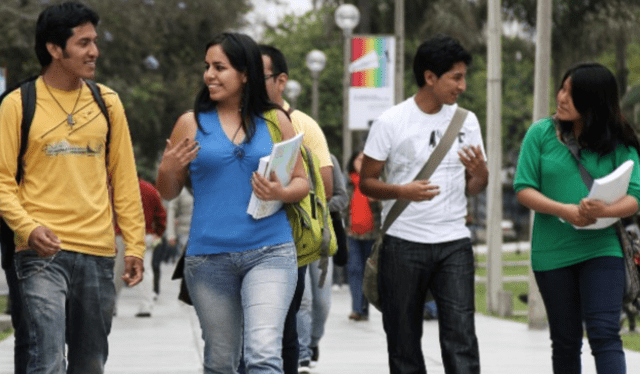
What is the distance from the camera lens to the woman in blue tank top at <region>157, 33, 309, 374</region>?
19.7 feet

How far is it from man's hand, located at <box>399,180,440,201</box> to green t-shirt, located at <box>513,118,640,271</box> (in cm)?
37

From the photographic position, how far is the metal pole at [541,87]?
560 inches

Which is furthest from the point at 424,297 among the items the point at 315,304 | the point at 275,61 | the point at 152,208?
the point at 152,208

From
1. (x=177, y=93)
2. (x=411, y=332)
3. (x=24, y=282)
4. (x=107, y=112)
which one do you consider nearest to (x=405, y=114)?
(x=411, y=332)

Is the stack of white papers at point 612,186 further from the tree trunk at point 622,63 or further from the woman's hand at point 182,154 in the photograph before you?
the tree trunk at point 622,63

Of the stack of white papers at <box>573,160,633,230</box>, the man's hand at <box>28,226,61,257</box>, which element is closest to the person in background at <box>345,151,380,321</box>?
the stack of white papers at <box>573,160,633,230</box>

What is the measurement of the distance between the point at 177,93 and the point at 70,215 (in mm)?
25030

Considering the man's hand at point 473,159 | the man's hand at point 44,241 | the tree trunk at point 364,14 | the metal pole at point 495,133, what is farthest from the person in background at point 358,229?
the tree trunk at point 364,14

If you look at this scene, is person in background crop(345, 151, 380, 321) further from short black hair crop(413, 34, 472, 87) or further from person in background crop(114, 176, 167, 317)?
short black hair crop(413, 34, 472, 87)

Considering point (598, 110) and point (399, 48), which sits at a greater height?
point (598, 110)

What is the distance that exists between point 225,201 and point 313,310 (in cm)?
416

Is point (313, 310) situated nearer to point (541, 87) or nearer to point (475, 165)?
point (475, 165)

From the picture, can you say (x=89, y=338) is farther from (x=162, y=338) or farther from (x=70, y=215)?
(x=162, y=338)

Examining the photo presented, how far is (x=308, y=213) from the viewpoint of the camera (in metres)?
6.42
